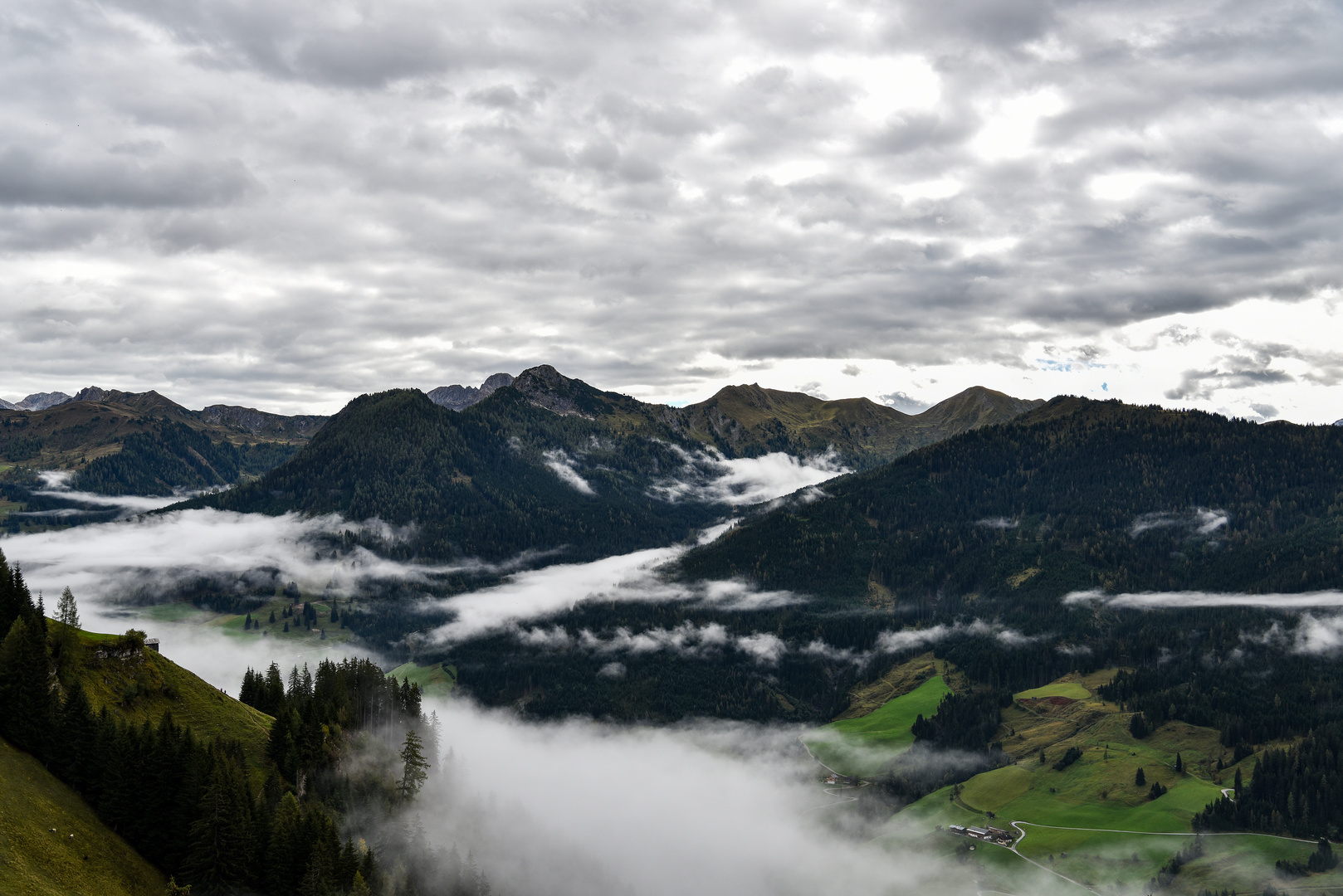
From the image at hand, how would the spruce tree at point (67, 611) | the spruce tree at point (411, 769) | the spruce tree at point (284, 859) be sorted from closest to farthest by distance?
the spruce tree at point (284, 859) → the spruce tree at point (67, 611) → the spruce tree at point (411, 769)

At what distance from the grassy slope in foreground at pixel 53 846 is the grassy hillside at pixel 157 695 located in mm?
20138

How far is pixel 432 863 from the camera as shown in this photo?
Answer: 18212cm

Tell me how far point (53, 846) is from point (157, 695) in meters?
43.8

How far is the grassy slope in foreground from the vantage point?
89438 millimetres

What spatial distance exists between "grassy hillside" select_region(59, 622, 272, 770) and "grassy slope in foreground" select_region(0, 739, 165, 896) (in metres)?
20.1

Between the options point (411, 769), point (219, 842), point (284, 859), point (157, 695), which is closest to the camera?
point (219, 842)

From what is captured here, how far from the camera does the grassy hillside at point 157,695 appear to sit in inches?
5118

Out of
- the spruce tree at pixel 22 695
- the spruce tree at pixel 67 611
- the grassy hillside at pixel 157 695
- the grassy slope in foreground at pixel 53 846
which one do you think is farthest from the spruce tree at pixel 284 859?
the spruce tree at pixel 67 611

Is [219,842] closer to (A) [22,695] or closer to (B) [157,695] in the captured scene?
(A) [22,695]

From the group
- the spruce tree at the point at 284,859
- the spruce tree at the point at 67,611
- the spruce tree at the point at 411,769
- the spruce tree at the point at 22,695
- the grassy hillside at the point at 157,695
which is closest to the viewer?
the spruce tree at the point at 22,695

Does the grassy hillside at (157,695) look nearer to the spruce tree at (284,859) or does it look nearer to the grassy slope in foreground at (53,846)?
the grassy slope in foreground at (53,846)

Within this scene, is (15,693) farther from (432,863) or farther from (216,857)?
(432,863)

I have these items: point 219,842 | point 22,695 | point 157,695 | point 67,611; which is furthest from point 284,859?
point 67,611

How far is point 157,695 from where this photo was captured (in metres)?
138
